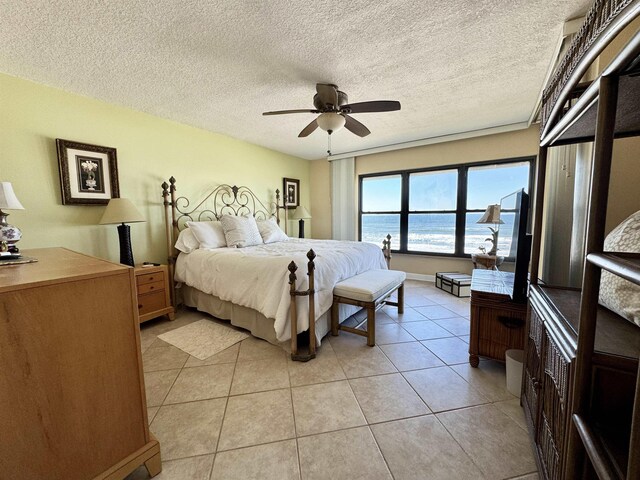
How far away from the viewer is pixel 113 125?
2.83 m

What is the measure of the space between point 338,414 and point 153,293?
2.40 metres

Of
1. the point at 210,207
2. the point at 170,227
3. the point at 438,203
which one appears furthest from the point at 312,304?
the point at 438,203

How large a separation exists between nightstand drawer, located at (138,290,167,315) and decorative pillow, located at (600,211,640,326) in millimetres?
3486

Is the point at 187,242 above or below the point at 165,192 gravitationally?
below

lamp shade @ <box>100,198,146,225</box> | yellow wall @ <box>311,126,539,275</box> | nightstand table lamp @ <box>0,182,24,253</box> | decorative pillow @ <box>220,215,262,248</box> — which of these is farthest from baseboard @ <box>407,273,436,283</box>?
nightstand table lamp @ <box>0,182,24,253</box>

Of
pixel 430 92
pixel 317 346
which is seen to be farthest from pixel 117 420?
Answer: pixel 430 92

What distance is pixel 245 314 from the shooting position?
105 inches

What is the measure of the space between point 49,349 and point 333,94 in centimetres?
246

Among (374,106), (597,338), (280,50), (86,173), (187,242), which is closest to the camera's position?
(597,338)

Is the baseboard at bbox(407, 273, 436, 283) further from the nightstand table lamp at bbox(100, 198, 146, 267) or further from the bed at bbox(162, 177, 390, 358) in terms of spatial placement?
the nightstand table lamp at bbox(100, 198, 146, 267)

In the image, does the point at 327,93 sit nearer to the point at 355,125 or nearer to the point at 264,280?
the point at 355,125

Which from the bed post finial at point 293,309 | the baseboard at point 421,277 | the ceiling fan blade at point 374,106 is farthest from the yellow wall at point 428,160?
the bed post finial at point 293,309

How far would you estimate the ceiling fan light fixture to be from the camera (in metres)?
2.39

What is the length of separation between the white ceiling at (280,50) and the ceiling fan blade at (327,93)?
76 mm
